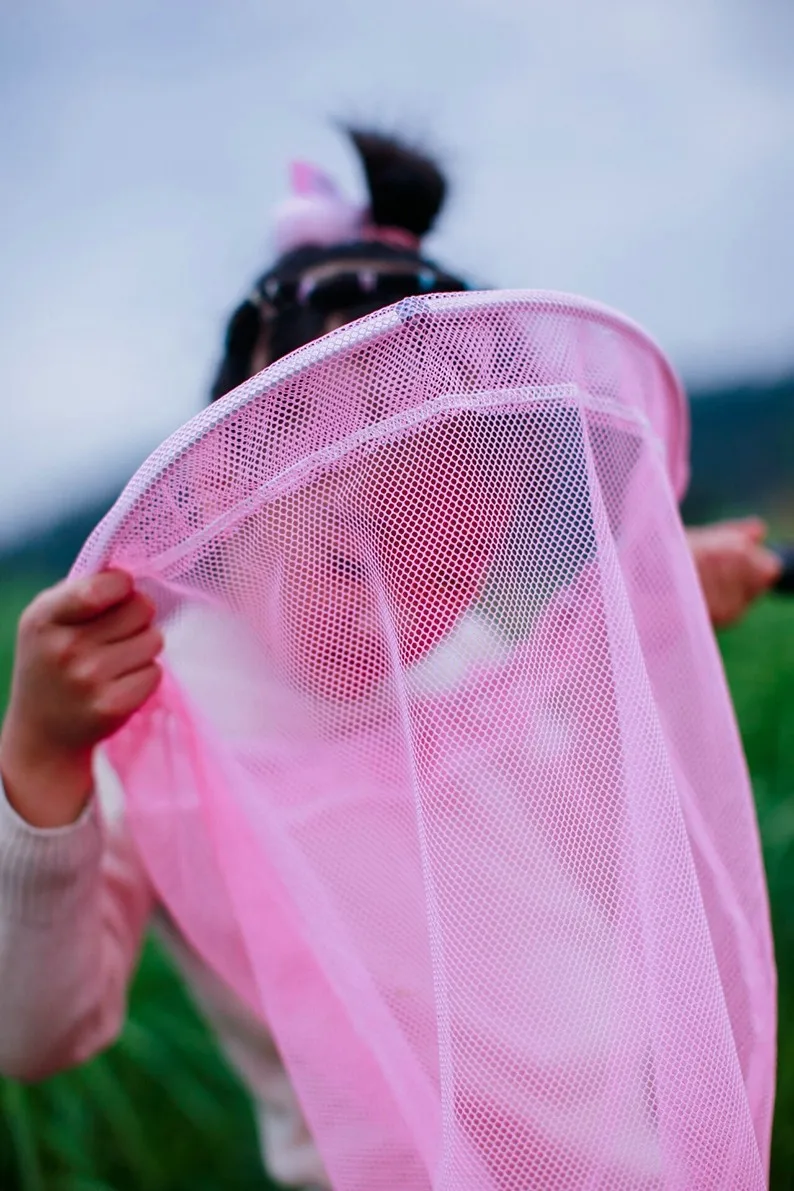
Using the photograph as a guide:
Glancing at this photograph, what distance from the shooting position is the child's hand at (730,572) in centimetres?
104

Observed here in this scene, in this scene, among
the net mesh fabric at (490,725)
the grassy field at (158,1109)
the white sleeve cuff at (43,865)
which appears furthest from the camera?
the grassy field at (158,1109)

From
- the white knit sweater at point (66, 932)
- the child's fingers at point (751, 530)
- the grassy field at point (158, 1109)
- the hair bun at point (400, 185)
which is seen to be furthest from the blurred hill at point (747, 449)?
the white knit sweater at point (66, 932)

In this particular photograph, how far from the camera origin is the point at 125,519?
54 centimetres

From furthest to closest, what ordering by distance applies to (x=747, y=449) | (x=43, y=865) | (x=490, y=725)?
1. (x=747, y=449)
2. (x=43, y=865)
3. (x=490, y=725)

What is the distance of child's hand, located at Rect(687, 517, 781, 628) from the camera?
40.8 inches

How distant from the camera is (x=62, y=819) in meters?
0.66

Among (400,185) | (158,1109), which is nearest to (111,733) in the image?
(400,185)

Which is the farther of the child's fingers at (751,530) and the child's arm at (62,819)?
the child's fingers at (751,530)

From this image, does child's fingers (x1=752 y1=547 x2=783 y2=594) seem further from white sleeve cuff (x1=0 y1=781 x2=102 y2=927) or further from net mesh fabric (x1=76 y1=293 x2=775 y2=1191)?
white sleeve cuff (x1=0 y1=781 x2=102 y2=927)

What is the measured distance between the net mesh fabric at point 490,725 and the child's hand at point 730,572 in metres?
0.45

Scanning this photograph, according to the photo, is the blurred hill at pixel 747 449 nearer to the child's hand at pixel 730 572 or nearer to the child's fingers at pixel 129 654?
the child's hand at pixel 730 572

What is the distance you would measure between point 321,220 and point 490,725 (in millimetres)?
637

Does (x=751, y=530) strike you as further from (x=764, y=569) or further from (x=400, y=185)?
(x=400, y=185)

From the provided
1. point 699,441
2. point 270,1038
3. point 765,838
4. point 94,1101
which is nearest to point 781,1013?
point 765,838
